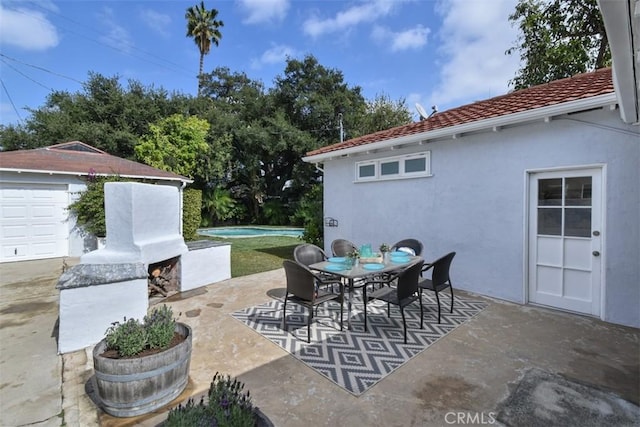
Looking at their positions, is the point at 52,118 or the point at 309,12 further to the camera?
the point at 52,118

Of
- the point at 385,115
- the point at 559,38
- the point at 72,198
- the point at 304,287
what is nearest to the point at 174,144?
the point at 72,198

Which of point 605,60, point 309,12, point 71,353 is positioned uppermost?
point 309,12

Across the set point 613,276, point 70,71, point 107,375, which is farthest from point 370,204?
point 70,71

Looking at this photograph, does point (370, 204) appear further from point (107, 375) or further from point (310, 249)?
point (107, 375)

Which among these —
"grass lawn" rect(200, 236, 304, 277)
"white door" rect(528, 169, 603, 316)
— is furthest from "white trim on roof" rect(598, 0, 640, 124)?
"grass lawn" rect(200, 236, 304, 277)

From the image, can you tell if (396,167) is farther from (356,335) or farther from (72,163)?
(72,163)

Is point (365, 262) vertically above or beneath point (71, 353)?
above

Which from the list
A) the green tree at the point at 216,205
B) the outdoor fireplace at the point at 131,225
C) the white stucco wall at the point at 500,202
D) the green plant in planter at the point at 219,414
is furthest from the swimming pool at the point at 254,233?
the green plant in planter at the point at 219,414

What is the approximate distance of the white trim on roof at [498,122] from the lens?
398 centimetres

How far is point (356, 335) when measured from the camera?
3895mm

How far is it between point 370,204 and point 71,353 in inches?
242

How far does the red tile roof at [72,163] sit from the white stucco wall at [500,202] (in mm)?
8511

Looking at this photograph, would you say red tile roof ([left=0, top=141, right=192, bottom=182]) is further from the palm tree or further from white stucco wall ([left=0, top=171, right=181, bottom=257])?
the palm tree

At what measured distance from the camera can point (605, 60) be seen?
10.3 metres
